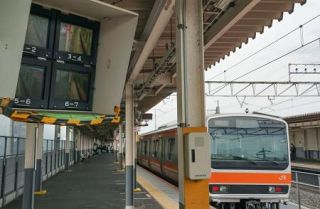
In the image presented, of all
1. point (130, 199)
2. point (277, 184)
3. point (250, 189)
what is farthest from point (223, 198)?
point (130, 199)

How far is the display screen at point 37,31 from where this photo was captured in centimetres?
389

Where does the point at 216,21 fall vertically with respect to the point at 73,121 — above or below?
above

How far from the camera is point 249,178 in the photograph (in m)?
9.36

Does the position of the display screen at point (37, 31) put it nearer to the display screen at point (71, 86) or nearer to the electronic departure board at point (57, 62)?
the electronic departure board at point (57, 62)

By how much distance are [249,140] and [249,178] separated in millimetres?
1080

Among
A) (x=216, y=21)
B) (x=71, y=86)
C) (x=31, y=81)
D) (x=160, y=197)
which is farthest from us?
(x=160, y=197)

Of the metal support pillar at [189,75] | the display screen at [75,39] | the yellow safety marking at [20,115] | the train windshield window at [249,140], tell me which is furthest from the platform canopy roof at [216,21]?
the yellow safety marking at [20,115]

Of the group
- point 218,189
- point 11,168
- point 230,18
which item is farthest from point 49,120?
point 11,168

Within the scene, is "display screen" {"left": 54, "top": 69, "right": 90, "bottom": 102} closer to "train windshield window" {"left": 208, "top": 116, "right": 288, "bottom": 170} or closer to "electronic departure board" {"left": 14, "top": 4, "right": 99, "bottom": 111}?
"electronic departure board" {"left": 14, "top": 4, "right": 99, "bottom": 111}

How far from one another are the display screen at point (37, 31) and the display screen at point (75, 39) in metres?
0.16

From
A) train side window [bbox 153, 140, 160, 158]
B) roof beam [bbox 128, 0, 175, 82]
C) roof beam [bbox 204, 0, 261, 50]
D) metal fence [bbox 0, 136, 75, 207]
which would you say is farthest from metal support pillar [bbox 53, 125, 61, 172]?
roof beam [bbox 204, 0, 261, 50]

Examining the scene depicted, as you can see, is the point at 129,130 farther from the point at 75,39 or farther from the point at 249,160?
the point at 75,39

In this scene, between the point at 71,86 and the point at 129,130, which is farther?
the point at 129,130

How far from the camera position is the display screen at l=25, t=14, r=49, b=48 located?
3.89 meters
